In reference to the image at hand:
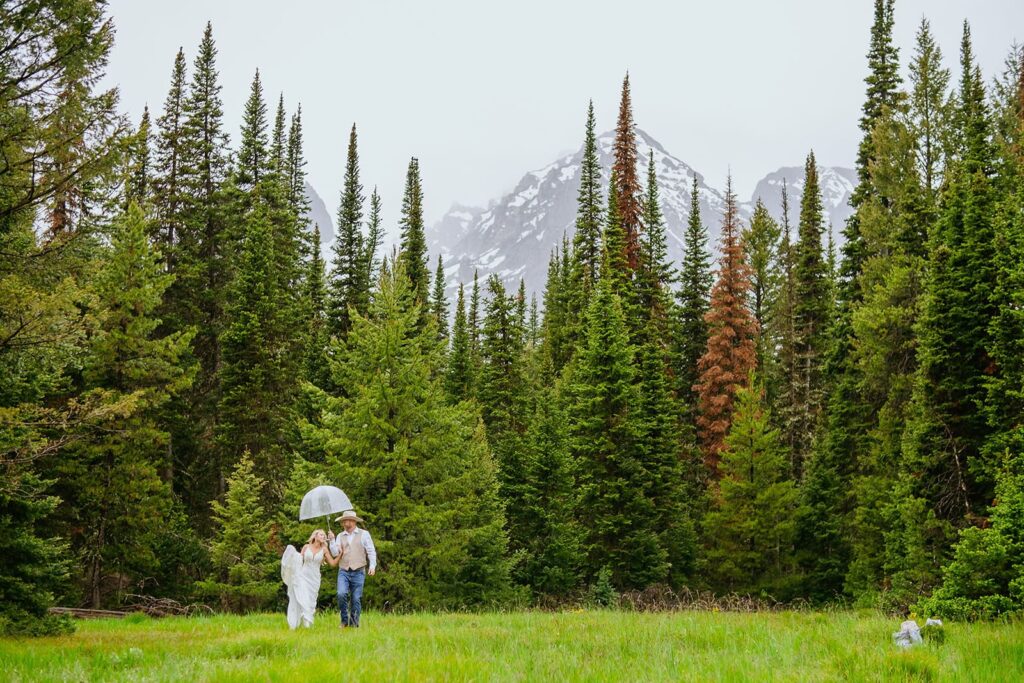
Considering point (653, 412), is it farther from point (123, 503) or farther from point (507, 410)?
point (123, 503)

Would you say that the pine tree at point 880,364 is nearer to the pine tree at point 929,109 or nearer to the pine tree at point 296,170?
the pine tree at point 929,109

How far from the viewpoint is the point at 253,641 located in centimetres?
888

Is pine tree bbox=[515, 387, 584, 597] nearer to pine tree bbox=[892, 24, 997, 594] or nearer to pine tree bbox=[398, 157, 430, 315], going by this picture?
pine tree bbox=[892, 24, 997, 594]

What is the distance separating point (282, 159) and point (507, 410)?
1259 inches

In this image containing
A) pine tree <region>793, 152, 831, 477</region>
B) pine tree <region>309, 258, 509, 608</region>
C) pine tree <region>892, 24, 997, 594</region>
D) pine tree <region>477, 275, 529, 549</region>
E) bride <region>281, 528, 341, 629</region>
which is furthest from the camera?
pine tree <region>793, 152, 831, 477</region>

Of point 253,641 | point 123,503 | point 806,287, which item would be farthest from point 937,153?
point 123,503

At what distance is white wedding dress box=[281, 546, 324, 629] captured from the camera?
12852 mm

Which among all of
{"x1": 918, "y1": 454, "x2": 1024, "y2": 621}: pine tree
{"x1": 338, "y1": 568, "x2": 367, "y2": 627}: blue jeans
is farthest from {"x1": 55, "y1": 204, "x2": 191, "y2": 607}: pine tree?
{"x1": 918, "y1": 454, "x2": 1024, "y2": 621}: pine tree

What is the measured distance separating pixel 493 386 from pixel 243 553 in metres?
15.3

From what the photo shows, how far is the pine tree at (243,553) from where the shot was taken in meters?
28.0

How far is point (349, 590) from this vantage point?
13.0 m

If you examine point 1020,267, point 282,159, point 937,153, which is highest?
point 282,159

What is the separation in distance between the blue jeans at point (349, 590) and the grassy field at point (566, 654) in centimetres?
232

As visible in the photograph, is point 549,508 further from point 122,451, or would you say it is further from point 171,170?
point 171,170
